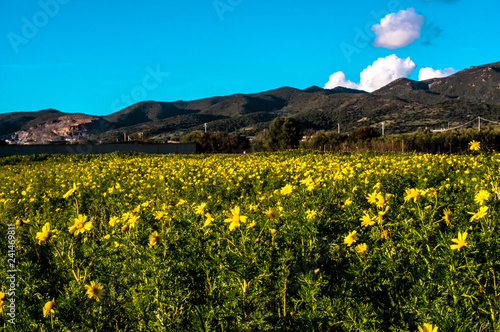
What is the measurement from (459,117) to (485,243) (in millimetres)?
84625

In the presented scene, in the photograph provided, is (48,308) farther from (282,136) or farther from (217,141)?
(217,141)

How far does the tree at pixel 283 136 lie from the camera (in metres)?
51.8

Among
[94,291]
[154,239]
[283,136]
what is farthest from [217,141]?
[94,291]

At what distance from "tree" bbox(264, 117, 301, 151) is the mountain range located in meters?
21.6

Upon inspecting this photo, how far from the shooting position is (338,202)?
3.10 metres

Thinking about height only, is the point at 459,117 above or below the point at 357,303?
above

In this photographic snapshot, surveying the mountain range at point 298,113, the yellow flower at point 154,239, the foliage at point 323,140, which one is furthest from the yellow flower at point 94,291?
the mountain range at point 298,113

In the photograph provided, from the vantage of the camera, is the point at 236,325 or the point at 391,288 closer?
the point at 236,325

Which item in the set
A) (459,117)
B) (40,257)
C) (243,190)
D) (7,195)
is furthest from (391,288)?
(459,117)

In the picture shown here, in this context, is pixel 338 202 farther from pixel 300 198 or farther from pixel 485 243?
pixel 485 243

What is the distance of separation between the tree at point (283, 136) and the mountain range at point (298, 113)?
21.6 metres

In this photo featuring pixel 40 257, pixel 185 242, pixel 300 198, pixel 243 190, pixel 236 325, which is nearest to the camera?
pixel 236 325

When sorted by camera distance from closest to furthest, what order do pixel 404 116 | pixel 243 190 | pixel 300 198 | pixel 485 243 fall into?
1. pixel 485 243
2. pixel 300 198
3. pixel 243 190
4. pixel 404 116

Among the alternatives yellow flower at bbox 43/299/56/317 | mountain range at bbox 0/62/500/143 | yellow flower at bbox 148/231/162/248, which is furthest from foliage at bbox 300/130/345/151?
yellow flower at bbox 43/299/56/317
